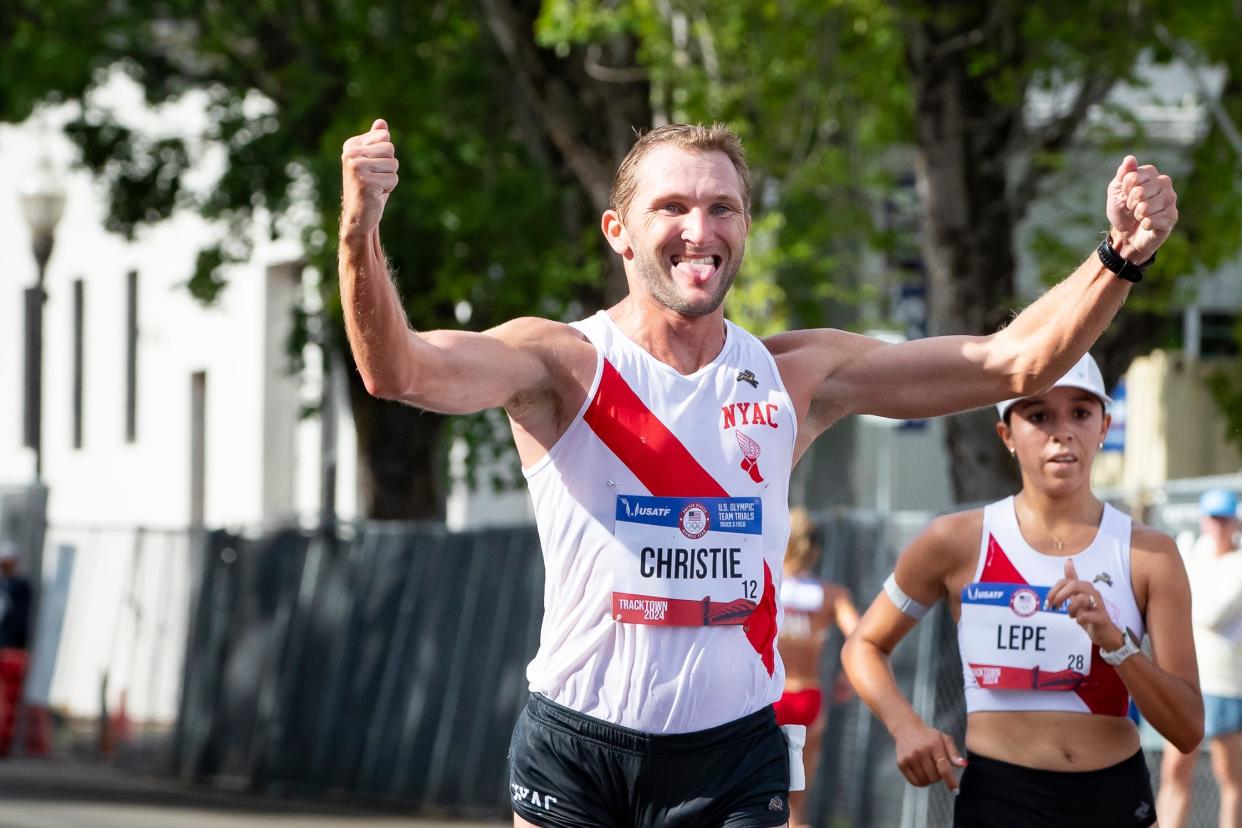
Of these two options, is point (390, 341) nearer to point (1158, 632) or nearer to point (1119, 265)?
point (1119, 265)

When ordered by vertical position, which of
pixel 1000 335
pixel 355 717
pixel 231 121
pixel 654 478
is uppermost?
pixel 231 121

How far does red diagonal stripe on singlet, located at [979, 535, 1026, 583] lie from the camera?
616cm

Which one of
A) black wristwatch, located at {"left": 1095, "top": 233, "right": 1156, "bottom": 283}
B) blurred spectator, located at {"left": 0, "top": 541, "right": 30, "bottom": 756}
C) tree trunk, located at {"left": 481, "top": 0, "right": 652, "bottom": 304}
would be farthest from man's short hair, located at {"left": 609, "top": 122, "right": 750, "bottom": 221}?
blurred spectator, located at {"left": 0, "top": 541, "right": 30, "bottom": 756}

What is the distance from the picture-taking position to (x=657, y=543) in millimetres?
4898

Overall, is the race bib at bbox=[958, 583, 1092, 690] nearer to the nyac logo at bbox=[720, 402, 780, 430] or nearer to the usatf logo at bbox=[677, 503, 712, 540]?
the nyac logo at bbox=[720, 402, 780, 430]

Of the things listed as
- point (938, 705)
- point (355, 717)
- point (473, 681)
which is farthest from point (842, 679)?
point (355, 717)

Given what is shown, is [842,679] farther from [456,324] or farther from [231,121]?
[231,121]

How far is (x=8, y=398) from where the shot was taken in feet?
141

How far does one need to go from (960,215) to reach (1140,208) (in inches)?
432

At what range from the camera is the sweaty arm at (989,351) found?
15.9 feet

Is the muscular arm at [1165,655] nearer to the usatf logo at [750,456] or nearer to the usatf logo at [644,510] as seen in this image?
the usatf logo at [750,456]

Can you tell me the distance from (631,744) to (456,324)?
16252 millimetres

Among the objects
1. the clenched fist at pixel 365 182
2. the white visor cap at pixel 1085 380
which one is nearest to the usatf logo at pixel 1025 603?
the white visor cap at pixel 1085 380

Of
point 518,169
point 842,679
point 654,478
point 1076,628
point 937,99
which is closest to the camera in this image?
point 654,478
